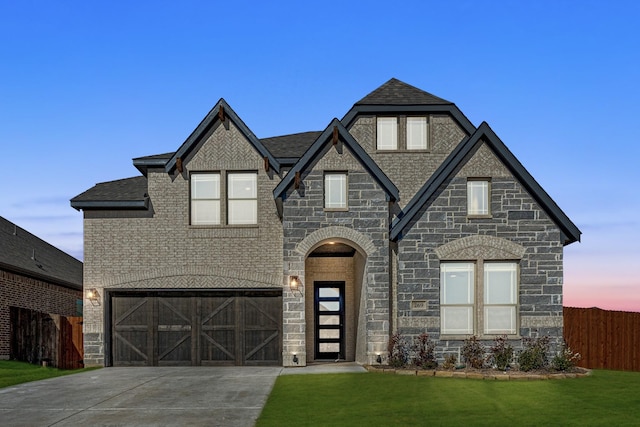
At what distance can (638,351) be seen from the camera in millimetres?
21297

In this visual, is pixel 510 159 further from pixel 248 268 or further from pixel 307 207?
pixel 248 268

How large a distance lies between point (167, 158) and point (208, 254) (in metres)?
3.66

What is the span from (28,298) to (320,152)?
15.3 meters

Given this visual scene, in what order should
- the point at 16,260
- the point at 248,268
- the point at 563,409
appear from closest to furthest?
the point at 563,409, the point at 248,268, the point at 16,260

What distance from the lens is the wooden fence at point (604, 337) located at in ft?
70.0

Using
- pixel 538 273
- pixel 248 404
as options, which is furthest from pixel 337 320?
pixel 248 404

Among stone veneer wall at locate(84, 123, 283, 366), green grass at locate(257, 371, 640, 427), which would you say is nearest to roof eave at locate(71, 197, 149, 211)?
stone veneer wall at locate(84, 123, 283, 366)

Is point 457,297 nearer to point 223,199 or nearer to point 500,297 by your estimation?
point 500,297

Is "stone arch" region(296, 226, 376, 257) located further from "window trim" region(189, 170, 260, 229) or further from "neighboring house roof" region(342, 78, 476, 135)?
"neighboring house roof" region(342, 78, 476, 135)

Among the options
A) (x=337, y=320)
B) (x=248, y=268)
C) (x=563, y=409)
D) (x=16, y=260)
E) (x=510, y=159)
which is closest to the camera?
(x=563, y=409)

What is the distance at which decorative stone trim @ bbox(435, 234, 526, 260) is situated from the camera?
19250mm

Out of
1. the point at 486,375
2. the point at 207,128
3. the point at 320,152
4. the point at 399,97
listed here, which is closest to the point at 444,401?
the point at 486,375

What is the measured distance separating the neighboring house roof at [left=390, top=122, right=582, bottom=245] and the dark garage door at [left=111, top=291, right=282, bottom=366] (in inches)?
218

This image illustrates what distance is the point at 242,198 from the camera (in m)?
21.5
